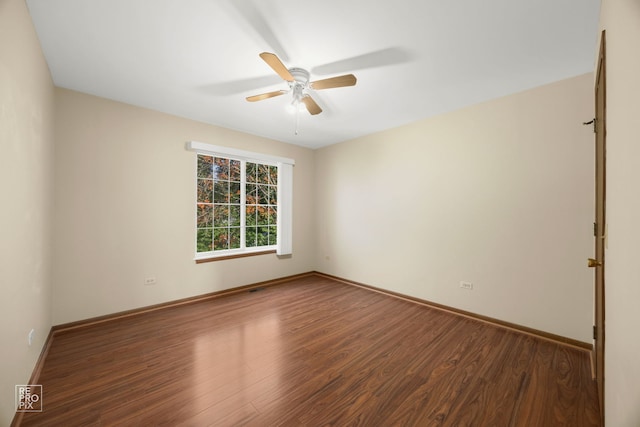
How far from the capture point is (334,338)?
2.50 meters

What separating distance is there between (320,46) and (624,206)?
2.01 m

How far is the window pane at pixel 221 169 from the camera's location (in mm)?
3840

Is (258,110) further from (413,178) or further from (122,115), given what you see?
(413,178)

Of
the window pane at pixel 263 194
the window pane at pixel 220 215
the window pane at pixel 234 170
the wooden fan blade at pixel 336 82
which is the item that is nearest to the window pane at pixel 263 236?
the window pane at pixel 263 194

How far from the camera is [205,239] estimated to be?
376 centimetres

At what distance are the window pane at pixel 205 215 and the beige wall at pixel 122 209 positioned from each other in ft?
0.70

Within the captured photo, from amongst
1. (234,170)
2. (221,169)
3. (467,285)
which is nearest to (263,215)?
(234,170)

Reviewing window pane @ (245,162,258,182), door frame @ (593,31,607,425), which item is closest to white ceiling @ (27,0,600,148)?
door frame @ (593,31,607,425)

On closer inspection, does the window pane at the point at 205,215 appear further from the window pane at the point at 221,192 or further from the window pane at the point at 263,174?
the window pane at the point at 263,174

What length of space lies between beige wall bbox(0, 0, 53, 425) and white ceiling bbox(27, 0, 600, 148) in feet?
1.08

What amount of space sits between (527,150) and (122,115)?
184 inches

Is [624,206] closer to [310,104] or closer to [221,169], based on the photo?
[310,104]

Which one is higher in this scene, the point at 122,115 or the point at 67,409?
the point at 122,115

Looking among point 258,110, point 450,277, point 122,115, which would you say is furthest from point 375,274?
point 122,115
